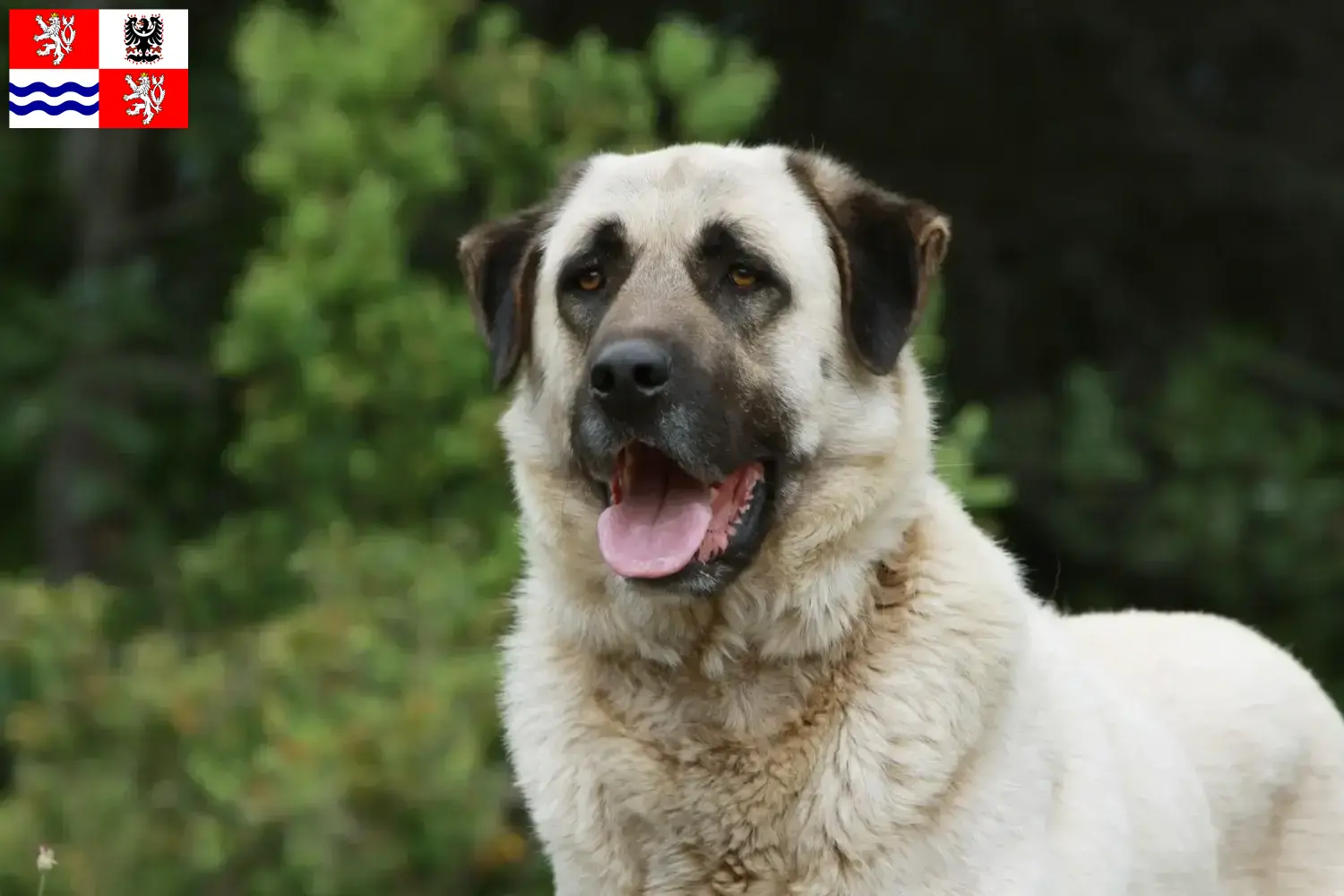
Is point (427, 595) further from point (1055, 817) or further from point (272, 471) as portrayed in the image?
point (1055, 817)

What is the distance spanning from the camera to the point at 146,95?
746 cm

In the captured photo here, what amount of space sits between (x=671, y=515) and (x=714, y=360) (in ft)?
0.99

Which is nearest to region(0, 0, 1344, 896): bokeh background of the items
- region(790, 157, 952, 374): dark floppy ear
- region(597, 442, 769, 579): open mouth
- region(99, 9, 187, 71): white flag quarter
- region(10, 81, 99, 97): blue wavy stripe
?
region(99, 9, 187, 71): white flag quarter

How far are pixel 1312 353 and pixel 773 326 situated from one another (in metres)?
7.37

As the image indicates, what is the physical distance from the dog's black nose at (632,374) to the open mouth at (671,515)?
126 millimetres

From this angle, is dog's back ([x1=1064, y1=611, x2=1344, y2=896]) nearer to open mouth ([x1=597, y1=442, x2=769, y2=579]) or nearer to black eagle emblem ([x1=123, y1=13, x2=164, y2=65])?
open mouth ([x1=597, y1=442, x2=769, y2=579])

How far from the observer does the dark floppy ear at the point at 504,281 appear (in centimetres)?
375

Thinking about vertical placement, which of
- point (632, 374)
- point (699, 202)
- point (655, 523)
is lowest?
point (655, 523)

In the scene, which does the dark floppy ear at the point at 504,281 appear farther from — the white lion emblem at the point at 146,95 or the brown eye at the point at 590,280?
the white lion emblem at the point at 146,95

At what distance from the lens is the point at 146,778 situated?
6.32m

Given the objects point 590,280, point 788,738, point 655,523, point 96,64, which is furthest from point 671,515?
point 96,64

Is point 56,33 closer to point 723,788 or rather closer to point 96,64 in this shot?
point 96,64

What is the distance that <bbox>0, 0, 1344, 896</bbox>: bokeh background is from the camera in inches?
229

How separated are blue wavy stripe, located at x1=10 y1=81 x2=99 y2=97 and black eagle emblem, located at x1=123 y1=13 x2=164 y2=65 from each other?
226 millimetres
